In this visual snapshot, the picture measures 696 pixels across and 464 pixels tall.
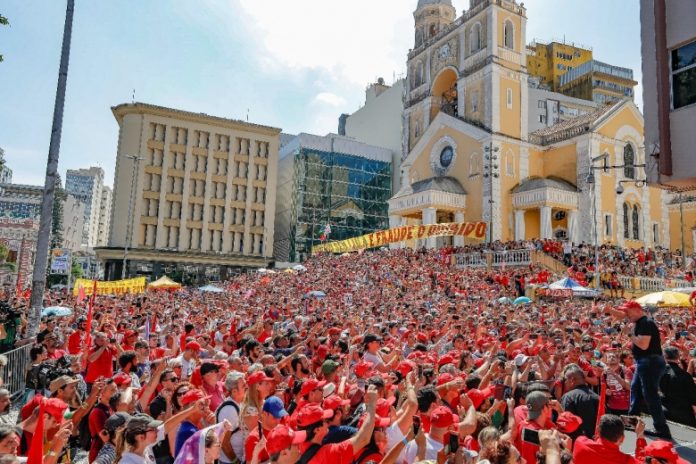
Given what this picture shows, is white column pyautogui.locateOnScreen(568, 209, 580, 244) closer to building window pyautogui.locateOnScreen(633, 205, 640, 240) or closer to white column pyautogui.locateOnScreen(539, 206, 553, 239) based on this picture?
white column pyautogui.locateOnScreen(539, 206, 553, 239)

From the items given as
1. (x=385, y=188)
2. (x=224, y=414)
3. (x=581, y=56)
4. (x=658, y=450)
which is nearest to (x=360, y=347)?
(x=224, y=414)

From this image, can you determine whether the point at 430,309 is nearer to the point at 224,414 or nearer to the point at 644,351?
the point at 644,351

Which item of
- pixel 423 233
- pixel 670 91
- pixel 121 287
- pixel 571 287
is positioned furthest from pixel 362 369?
pixel 121 287

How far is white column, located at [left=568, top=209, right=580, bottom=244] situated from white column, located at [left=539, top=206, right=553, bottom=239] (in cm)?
152

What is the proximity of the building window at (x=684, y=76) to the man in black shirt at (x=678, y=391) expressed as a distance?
20.3 feet

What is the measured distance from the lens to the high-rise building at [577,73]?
214 ft

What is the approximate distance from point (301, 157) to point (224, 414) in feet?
178

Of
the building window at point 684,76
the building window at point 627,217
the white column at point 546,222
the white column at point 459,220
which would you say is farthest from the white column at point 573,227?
the building window at point 684,76

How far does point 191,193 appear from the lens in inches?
2173

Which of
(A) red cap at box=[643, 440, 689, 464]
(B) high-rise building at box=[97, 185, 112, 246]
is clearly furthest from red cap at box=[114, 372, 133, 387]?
(B) high-rise building at box=[97, 185, 112, 246]

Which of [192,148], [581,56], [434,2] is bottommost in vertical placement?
[192,148]

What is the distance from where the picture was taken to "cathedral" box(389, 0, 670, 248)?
38406 millimetres

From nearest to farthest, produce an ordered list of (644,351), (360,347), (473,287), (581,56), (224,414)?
(224,414), (644,351), (360,347), (473,287), (581,56)

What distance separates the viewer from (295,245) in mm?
57375
